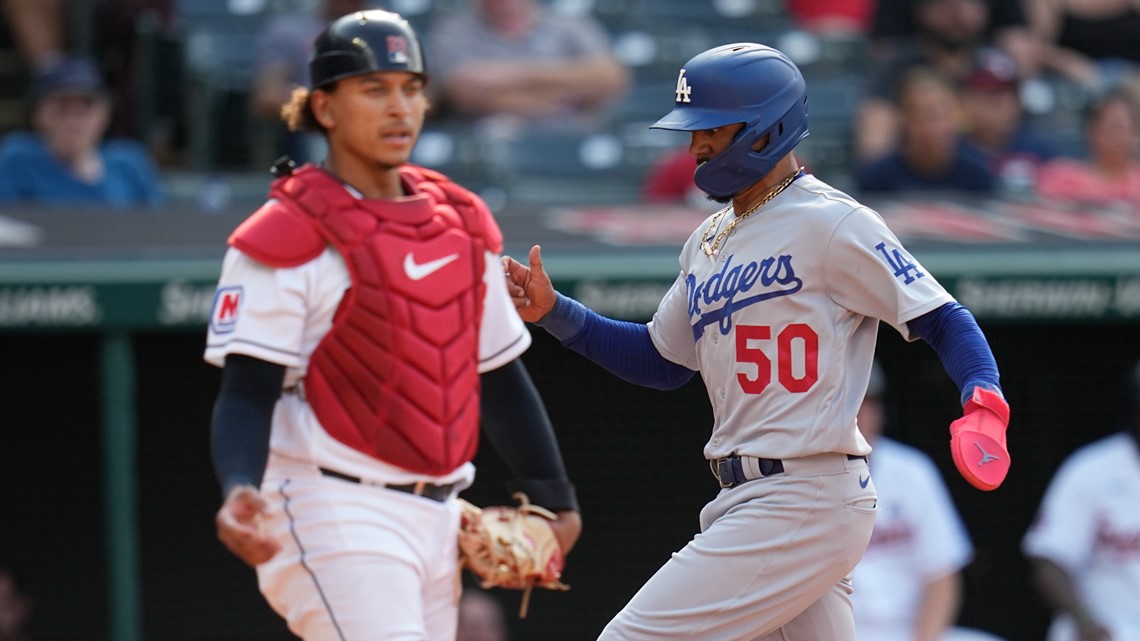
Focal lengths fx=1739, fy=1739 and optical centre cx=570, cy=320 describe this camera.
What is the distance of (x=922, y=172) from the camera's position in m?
6.81

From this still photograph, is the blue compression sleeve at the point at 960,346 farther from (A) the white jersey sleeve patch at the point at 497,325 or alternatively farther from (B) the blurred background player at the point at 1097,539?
(B) the blurred background player at the point at 1097,539

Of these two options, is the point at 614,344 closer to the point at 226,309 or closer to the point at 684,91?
the point at 684,91

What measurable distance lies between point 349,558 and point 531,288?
2.34ft

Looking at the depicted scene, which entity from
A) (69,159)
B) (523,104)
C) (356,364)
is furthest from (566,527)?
(523,104)

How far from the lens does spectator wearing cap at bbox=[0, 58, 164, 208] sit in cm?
602

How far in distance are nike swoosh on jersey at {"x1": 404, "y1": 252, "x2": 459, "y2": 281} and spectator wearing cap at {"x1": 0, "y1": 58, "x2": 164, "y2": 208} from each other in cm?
330

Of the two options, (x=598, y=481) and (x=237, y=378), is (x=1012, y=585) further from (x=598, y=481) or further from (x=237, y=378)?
(x=237, y=378)

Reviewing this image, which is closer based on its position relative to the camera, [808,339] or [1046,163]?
[808,339]

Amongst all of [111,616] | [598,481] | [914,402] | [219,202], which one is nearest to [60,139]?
[219,202]

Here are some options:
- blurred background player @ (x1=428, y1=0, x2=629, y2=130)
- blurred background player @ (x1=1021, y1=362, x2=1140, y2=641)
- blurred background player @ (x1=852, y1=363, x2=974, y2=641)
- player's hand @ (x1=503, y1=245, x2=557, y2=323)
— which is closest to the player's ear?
player's hand @ (x1=503, y1=245, x2=557, y2=323)

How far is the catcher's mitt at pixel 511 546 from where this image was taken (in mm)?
3145

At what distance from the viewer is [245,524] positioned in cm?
273

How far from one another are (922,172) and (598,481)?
6.14 ft

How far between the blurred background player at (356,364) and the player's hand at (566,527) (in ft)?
0.81
